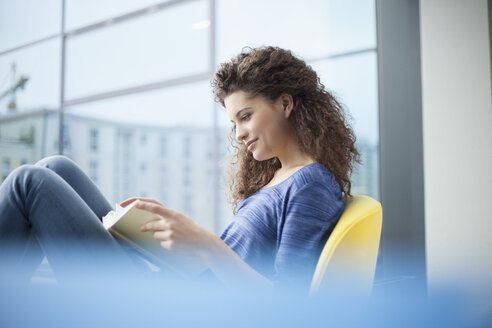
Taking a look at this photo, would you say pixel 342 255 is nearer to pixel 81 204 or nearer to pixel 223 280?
pixel 223 280

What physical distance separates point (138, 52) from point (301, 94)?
2987 millimetres

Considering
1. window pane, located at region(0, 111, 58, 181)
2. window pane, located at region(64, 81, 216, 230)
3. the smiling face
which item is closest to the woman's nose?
the smiling face

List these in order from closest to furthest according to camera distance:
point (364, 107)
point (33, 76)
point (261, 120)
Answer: point (261, 120)
point (364, 107)
point (33, 76)

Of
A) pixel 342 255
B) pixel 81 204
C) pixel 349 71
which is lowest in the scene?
pixel 342 255

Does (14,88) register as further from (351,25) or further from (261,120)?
(261,120)

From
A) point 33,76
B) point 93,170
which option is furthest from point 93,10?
point 93,170

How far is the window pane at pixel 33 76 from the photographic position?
383cm

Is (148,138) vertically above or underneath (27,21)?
underneath

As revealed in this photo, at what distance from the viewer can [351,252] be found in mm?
983

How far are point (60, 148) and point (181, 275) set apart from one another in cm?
307

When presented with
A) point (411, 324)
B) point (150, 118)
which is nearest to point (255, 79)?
point (411, 324)

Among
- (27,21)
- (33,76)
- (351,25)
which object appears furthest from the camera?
(27,21)

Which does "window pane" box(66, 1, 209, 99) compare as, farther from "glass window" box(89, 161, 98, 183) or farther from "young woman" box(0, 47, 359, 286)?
"young woman" box(0, 47, 359, 286)

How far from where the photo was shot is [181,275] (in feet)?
Result: 3.35
